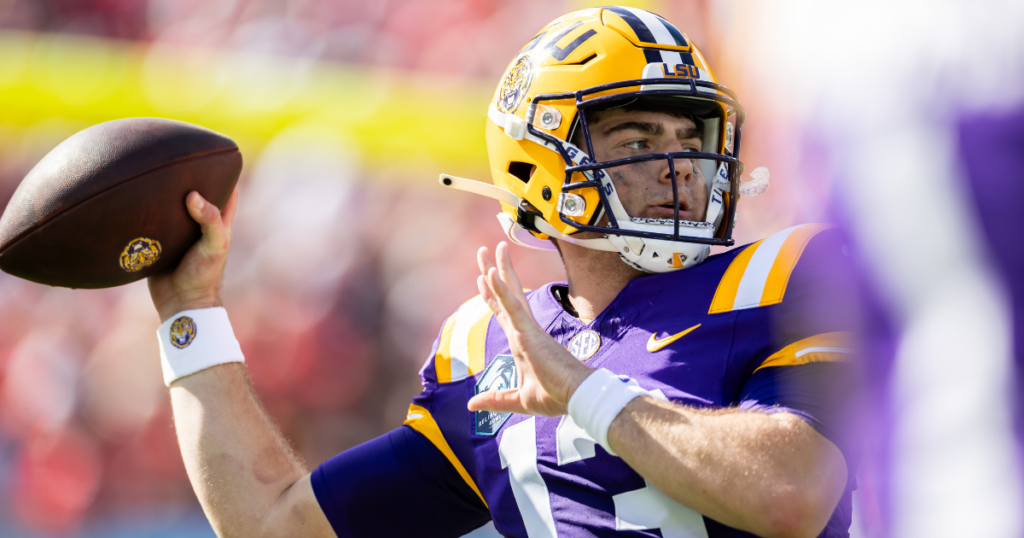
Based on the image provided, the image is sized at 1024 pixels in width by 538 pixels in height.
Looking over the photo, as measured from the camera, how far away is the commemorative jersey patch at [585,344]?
4.44 feet

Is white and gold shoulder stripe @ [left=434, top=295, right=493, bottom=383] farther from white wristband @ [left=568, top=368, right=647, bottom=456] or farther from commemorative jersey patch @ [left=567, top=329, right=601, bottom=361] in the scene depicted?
white wristband @ [left=568, top=368, right=647, bottom=456]

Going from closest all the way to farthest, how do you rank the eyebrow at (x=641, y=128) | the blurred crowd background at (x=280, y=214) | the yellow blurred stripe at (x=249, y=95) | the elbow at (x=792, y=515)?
1. the elbow at (x=792, y=515)
2. the eyebrow at (x=641, y=128)
3. the blurred crowd background at (x=280, y=214)
4. the yellow blurred stripe at (x=249, y=95)

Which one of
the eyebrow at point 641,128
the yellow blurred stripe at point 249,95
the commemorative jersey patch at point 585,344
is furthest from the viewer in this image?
the yellow blurred stripe at point 249,95

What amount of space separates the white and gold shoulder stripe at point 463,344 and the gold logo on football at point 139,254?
0.60 meters

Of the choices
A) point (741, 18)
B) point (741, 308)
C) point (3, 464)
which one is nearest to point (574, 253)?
point (741, 308)

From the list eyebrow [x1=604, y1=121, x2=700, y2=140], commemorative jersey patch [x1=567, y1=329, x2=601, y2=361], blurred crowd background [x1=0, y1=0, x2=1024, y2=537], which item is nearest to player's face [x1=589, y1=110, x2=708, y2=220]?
eyebrow [x1=604, y1=121, x2=700, y2=140]

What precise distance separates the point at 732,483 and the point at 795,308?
Result: 307mm

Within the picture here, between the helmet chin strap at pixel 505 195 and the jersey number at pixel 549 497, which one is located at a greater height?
the helmet chin strap at pixel 505 195

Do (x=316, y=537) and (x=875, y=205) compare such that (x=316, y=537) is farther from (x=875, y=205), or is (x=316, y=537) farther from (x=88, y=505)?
(x=88, y=505)

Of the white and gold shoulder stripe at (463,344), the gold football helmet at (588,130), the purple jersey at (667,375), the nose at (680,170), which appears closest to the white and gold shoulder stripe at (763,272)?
the purple jersey at (667,375)

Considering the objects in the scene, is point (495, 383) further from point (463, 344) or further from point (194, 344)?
point (194, 344)

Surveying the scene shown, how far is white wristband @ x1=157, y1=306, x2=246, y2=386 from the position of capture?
1570 millimetres

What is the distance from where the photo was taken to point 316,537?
1.50 meters

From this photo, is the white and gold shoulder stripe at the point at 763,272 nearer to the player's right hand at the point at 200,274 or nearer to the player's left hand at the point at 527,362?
the player's left hand at the point at 527,362
